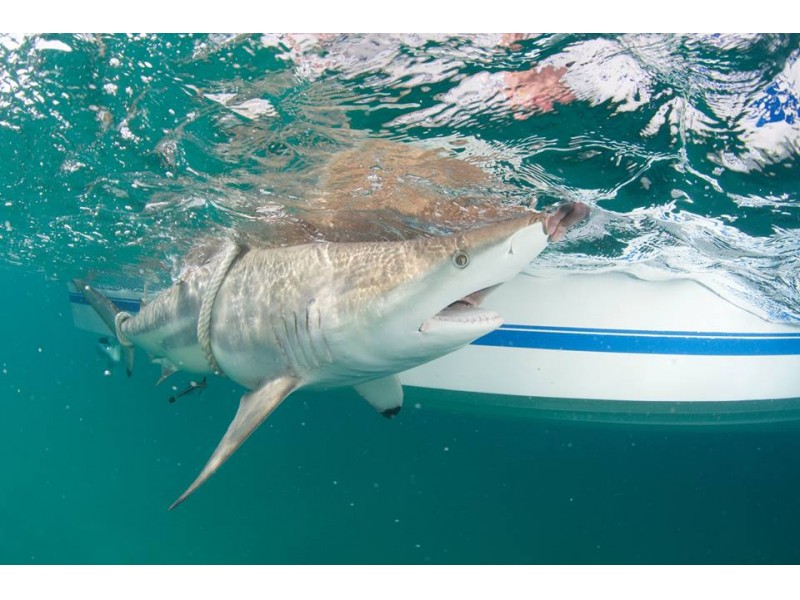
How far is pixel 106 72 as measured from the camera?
4223 mm

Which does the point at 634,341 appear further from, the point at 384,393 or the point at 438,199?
the point at 384,393

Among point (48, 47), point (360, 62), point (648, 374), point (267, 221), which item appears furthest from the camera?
point (648, 374)

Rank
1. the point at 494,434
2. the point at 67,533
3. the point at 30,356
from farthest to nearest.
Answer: the point at 30,356 → the point at 67,533 → the point at 494,434

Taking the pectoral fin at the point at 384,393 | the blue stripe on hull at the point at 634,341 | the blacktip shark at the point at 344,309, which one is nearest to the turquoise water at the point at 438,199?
the blue stripe on hull at the point at 634,341

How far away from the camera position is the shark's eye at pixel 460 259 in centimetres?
286

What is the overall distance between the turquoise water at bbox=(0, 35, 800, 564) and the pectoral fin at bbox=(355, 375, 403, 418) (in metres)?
2.53

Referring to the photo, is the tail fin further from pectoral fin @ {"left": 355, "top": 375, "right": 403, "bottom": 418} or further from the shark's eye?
the shark's eye

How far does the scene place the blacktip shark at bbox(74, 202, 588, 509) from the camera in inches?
113

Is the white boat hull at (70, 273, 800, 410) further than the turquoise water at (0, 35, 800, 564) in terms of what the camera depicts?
Yes

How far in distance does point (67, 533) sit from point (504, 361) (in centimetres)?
2492

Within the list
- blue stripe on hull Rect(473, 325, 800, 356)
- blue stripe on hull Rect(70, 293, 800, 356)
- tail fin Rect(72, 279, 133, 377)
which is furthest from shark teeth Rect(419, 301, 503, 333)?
tail fin Rect(72, 279, 133, 377)

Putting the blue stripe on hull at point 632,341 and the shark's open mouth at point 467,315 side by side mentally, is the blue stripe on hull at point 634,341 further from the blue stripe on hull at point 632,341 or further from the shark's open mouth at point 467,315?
the shark's open mouth at point 467,315

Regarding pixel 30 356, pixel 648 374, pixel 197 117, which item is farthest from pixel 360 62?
pixel 30 356

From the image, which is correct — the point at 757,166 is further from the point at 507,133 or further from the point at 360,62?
the point at 360,62
